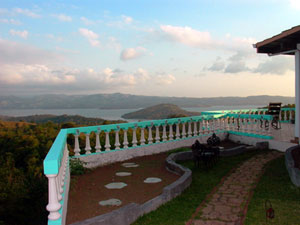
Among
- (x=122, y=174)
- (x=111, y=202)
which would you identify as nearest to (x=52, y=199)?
(x=111, y=202)

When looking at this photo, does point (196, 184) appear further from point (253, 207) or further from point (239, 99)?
point (239, 99)

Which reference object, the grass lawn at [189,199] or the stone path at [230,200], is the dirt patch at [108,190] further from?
the stone path at [230,200]

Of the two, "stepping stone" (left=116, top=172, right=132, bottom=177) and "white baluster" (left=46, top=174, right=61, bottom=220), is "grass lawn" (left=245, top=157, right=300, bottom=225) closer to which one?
"white baluster" (left=46, top=174, right=61, bottom=220)

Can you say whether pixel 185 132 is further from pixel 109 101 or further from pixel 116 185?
pixel 109 101

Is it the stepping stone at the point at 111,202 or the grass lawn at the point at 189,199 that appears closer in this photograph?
the grass lawn at the point at 189,199

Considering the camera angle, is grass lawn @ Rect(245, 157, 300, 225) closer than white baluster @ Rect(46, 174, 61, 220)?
No

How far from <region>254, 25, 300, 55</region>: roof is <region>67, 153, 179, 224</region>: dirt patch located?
19.0ft

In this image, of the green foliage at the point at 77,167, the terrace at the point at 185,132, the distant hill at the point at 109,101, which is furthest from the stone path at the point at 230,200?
the distant hill at the point at 109,101

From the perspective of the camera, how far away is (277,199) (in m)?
4.78

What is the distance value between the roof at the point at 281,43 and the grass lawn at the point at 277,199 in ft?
14.5

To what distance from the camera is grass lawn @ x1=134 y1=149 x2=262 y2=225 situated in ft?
12.9

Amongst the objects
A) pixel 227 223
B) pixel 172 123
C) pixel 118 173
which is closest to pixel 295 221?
pixel 227 223

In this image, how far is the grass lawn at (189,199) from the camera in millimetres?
3941

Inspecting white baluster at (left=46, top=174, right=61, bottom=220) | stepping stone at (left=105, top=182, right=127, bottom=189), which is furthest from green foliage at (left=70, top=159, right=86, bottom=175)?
white baluster at (left=46, top=174, right=61, bottom=220)
